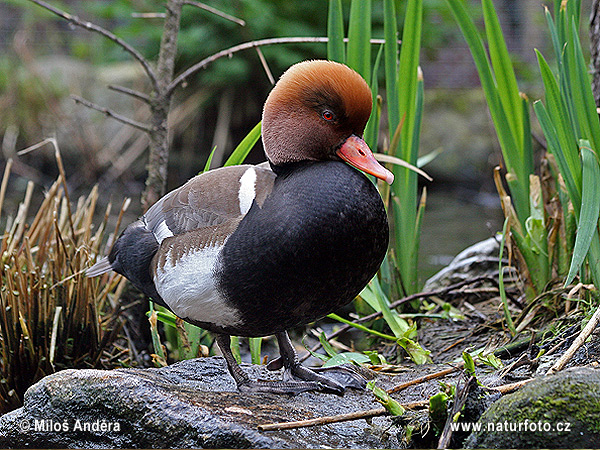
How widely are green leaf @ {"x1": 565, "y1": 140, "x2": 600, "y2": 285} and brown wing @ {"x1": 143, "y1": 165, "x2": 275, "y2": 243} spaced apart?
943mm

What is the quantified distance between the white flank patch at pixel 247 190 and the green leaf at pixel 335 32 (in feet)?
2.63

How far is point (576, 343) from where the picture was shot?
1.98 m

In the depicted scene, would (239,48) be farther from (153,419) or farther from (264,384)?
(153,419)

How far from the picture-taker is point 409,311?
10.2 ft

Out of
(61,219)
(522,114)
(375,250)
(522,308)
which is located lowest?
(522,308)

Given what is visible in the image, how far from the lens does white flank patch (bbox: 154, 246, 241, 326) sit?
6.66 ft

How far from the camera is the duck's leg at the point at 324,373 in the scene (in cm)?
224

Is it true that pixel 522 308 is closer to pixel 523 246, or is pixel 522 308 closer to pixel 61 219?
pixel 523 246

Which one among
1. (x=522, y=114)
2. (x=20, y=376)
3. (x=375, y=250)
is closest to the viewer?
(x=375, y=250)

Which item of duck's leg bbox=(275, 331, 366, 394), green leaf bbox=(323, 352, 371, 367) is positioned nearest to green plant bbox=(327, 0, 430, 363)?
green leaf bbox=(323, 352, 371, 367)

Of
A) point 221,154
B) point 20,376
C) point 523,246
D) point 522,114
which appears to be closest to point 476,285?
point 523,246

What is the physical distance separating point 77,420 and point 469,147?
7.54 metres

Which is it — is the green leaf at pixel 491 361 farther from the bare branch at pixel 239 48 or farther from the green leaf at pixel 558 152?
the bare branch at pixel 239 48

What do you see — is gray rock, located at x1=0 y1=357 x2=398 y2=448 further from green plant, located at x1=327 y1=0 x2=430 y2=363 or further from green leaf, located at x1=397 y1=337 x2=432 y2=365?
green plant, located at x1=327 y1=0 x2=430 y2=363
